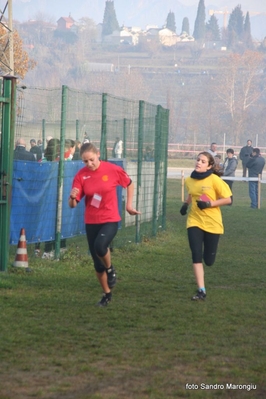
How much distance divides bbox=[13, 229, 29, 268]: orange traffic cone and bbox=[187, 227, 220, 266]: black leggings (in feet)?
7.41

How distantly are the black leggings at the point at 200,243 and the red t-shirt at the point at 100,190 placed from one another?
976 mm

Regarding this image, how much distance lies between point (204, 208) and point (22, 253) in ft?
8.44

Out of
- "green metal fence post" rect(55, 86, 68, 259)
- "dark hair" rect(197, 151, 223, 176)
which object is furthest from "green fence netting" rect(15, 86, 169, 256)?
"dark hair" rect(197, 151, 223, 176)

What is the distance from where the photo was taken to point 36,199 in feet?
39.5

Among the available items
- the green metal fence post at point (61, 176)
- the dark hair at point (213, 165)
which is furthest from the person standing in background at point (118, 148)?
the dark hair at point (213, 165)

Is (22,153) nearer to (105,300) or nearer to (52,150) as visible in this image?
(52,150)

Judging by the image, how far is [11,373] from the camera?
6.40m

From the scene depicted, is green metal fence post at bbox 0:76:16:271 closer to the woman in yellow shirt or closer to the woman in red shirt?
the woman in red shirt

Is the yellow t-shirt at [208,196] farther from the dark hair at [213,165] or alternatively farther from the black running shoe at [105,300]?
the black running shoe at [105,300]

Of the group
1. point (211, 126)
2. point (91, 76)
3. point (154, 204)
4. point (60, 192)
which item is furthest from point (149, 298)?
point (91, 76)

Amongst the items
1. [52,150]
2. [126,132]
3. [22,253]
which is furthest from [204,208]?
[126,132]

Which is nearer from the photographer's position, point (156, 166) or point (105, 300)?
point (105, 300)

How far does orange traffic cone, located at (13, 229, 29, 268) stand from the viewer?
11219mm

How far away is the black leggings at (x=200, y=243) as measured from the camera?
32.5ft
